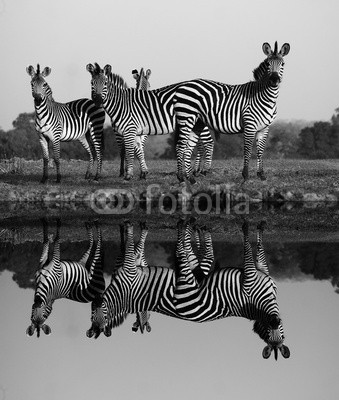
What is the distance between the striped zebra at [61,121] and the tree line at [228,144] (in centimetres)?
893

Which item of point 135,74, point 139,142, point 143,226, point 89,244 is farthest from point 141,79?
point 89,244

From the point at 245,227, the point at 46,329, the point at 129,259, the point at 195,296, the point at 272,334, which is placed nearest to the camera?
the point at 272,334

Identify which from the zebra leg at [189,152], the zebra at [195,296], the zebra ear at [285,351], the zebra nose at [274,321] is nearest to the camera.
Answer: the zebra ear at [285,351]

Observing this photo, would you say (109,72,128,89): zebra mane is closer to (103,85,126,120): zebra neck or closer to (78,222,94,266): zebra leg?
(103,85,126,120): zebra neck

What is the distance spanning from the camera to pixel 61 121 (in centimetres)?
1577

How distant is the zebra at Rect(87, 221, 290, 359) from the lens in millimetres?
6184

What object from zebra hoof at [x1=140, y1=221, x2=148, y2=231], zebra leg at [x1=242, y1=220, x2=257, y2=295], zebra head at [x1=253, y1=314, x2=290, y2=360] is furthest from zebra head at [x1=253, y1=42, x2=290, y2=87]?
zebra head at [x1=253, y1=314, x2=290, y2=360]

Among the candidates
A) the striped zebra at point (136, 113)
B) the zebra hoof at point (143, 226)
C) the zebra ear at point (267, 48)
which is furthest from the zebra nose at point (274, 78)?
the zebra hoof at point (143, 226)

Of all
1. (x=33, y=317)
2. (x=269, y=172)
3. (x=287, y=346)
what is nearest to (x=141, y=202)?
(x=269, y=172)

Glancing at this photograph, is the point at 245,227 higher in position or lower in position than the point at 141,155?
lower

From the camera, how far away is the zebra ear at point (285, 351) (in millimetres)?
5334

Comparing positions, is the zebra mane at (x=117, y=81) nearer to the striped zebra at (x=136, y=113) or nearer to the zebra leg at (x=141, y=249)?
the striped zebra at (x=136, y=113)

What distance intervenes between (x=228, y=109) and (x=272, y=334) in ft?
31.3

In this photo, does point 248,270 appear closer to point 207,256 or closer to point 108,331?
point 207,256
